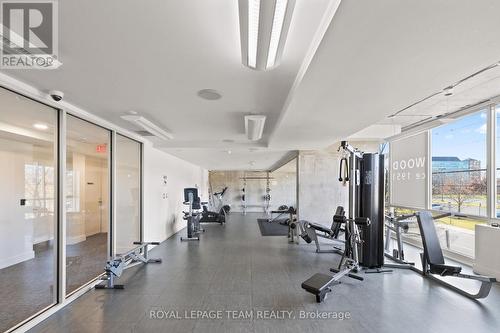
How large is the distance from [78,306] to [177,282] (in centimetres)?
122

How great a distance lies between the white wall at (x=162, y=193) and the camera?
5602 millimetres

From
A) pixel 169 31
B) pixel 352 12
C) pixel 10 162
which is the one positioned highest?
pixel 169 31

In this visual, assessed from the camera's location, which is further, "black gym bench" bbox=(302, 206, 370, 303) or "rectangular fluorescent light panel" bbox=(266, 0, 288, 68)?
"black gym bench" bbox=(302, 206, 370, 303)

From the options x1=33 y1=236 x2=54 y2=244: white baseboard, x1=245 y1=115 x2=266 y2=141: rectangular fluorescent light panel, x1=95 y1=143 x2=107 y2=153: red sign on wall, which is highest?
x1=245 y1=115 x2=266 y2=141: rectangular fluorescent light panel

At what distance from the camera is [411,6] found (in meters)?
1.24

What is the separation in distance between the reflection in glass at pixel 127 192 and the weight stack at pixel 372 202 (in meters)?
4.40

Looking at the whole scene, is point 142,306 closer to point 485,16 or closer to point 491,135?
point 485,16

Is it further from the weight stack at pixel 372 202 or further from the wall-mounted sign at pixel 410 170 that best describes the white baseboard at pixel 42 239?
the wall-mounted sign at pixel 410 170

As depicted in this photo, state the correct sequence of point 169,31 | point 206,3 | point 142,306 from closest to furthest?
point 206,3 → point 169,31 → point 142,306

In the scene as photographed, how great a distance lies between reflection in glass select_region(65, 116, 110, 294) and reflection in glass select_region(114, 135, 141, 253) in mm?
227

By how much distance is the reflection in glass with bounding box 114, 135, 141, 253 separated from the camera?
461 cm

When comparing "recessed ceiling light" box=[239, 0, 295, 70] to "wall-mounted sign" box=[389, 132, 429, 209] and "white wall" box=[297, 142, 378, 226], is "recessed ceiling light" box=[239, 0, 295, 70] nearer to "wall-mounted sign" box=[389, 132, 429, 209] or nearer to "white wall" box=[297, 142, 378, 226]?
"white wall" box=[297, 142, 378, 226]

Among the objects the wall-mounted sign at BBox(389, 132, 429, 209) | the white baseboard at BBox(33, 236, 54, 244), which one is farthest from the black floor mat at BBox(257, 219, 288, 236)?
the white baseboard at BBox(33, 236, 54, 244)

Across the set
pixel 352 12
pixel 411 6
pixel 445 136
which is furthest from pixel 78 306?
pixel 445 136
